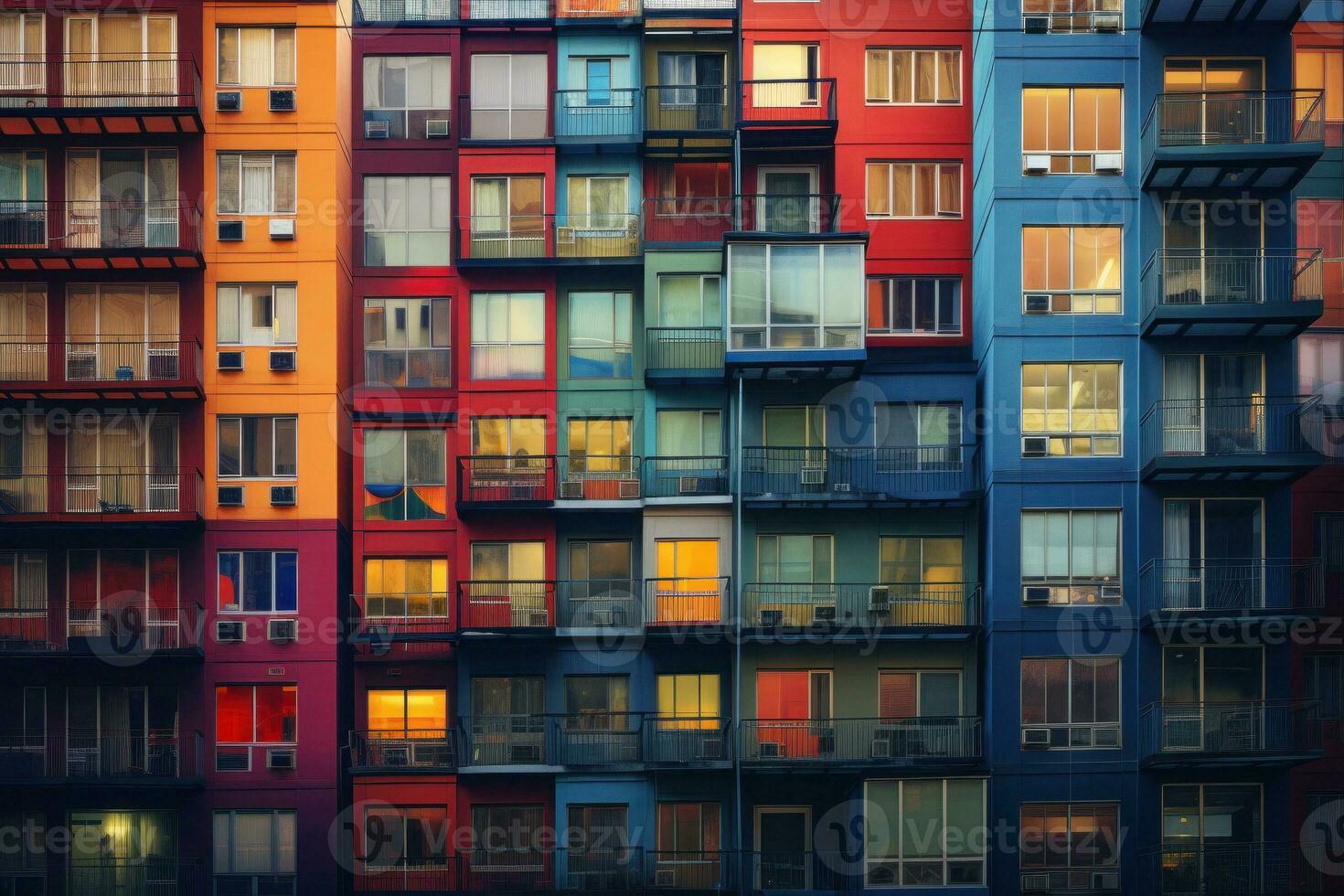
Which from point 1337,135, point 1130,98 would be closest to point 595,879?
point 1130,98

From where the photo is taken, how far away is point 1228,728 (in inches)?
1602

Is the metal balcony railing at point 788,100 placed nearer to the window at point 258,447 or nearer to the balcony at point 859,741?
the window at point 258,447

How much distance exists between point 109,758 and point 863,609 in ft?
63.4

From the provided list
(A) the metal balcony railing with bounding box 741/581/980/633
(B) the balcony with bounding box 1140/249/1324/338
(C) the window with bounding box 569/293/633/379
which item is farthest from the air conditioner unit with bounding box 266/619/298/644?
(B) the balcony with bounding box 1140/249/1324/338

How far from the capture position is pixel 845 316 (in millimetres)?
43531

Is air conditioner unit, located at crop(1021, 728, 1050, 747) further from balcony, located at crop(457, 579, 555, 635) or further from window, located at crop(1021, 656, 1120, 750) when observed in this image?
balcony, located at crop(457, 579, 555, 635)

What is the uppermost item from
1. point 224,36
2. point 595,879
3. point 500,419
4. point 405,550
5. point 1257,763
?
point 224,36

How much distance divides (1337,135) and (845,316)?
1386 cm

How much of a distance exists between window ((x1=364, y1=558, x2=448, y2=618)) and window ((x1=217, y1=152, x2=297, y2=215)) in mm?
9653

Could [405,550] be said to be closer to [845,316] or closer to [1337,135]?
[845,316]

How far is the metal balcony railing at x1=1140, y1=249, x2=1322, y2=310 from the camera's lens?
1650 inches

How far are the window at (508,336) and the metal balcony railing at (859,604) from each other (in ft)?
27.3

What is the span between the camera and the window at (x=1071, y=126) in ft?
140

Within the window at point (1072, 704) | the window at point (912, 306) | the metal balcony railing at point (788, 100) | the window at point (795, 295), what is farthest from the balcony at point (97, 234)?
the window at point (1072, 704)
